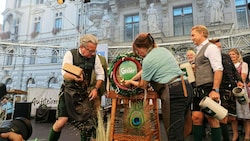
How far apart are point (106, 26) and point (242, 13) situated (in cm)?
654

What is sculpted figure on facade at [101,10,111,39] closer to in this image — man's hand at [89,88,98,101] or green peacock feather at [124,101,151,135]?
man's hand at [89,88,98,101]

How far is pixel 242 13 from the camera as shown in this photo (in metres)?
8.82

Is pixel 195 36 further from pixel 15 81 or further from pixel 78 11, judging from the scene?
pixel 15 81

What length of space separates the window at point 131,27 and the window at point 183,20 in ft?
6.83

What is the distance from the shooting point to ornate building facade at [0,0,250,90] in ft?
27.0

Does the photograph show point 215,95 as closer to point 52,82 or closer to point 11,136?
point 11,136

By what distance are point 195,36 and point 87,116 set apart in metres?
1.37

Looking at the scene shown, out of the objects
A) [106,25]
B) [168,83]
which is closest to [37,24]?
[106,25]

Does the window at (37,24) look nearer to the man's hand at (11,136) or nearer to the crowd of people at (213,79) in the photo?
the man's hand at (11,136)

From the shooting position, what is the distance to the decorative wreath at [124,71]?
Answer: 186cm

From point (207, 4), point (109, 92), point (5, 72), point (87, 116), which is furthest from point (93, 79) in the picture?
point (5, 72)

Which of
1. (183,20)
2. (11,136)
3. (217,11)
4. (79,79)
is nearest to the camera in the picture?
(11,136)

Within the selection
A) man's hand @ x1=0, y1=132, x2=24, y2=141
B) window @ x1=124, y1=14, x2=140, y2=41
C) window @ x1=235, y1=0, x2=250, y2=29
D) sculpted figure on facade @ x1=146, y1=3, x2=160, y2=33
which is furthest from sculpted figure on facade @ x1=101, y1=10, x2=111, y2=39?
man's hand @ x1=0, y1=132, x2=24, y2=141

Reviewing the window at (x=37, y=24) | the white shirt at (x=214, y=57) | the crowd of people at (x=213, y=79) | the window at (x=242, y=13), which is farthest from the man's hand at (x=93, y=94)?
the window at (x=37, y=24)
